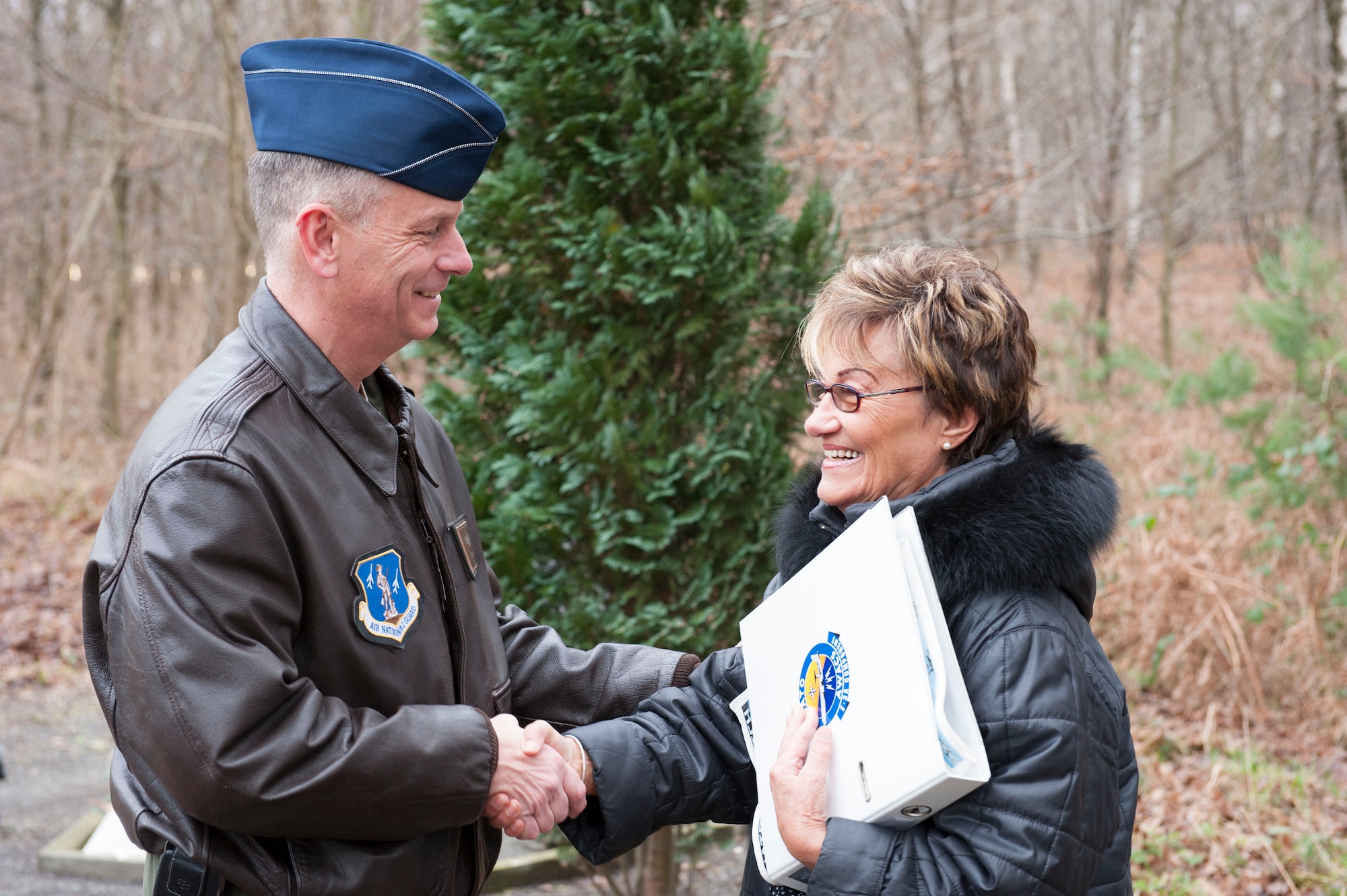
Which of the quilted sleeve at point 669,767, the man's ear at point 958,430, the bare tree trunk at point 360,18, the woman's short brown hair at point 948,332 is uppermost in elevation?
the bare tree trunk at point 360,18

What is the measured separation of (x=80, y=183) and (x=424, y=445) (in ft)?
51.1

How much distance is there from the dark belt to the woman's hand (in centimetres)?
102

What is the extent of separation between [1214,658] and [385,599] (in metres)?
5.36

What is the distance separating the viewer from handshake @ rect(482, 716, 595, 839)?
6.85ft

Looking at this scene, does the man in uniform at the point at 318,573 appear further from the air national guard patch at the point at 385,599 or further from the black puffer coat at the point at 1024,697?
the black puffer coat at the point at 1024,697

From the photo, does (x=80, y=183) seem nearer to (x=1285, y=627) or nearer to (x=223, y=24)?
(x=223, y=24)

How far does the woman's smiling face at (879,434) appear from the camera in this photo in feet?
6.84

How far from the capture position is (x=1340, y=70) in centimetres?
730

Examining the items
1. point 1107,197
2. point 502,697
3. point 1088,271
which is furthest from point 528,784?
point 1088,271

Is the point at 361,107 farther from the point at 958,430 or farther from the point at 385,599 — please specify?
the point at 958,430

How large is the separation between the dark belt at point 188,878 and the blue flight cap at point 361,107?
1307 mm

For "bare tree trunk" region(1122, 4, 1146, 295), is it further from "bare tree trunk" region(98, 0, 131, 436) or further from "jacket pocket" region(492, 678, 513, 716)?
"bare tree trunk" region(98, 0, 131, 436)

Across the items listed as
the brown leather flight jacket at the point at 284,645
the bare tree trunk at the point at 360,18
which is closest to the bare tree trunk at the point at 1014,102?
the bare tree trunk at the point at 360,18

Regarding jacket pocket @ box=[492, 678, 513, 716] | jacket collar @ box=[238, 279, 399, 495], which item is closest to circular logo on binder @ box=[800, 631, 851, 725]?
jacket pocket @ box=[492, 678, 513, 716]
